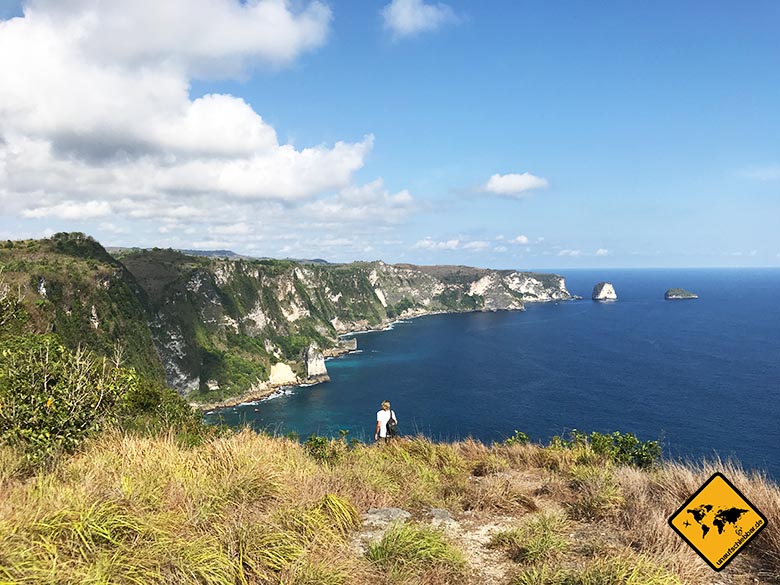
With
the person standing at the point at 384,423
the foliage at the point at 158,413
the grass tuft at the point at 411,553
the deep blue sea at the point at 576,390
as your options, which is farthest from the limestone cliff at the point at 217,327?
the grass tuft at the point at 411,553

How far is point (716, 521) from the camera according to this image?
4094 millimetres

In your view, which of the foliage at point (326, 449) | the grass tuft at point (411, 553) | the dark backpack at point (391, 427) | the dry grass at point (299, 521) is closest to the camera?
the dry grass at point (299, 521)

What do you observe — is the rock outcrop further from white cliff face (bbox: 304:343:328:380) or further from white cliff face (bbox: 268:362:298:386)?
white cliff face (bbox: 268:362:298:386)

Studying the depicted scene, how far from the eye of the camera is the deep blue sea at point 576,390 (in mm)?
69500

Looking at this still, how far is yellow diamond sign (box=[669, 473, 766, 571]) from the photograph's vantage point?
13.0ft

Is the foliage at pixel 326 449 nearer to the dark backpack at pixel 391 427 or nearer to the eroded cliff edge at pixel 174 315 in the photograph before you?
the dark backpack at pixel 391 427

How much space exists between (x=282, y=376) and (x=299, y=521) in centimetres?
14930

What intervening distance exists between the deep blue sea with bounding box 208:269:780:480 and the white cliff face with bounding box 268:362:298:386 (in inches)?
507

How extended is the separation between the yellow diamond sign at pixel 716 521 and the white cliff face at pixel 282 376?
147 m

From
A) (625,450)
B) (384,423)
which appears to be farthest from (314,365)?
(625,450)

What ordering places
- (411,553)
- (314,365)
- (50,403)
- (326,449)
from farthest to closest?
(314,365)
(326,449)
(50,403)
(411,553)

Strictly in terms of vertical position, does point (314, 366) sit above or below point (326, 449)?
below

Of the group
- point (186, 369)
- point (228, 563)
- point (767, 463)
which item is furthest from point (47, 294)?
point (767, 463)

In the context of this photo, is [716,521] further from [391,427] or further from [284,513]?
[391,427]
